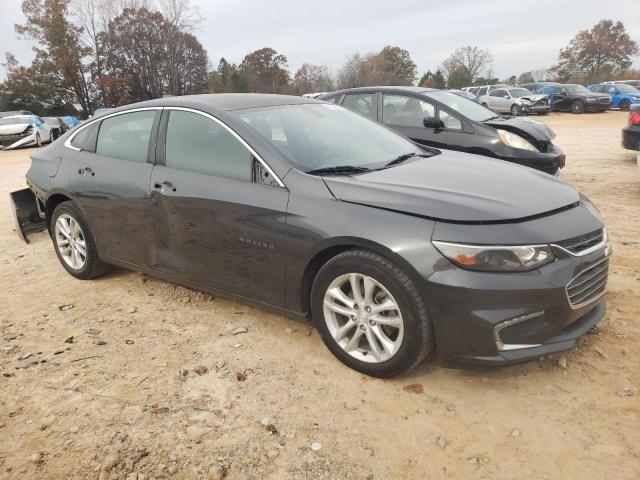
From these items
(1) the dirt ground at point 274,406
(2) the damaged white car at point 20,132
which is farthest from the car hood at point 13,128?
(1) the dirt ground at point 274,406

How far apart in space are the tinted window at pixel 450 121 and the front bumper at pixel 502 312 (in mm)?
4347

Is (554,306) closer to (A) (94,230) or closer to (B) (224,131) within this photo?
(B) (224,131)

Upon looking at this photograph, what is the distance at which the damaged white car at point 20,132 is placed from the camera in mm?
20516

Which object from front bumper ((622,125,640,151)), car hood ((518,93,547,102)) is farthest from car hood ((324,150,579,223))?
car hood ((518,93,547,102))

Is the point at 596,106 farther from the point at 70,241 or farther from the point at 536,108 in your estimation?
the point at 70,241

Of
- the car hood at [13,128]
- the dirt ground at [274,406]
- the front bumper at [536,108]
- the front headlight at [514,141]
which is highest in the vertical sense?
the front headlight at [514,141]

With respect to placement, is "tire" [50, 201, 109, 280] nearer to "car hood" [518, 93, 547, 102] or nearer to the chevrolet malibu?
the chevrolet malibu

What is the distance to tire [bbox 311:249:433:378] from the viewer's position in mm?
2627

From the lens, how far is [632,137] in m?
8.47

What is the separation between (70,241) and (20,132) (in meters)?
19.3

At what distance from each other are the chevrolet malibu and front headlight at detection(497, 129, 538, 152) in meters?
2.97

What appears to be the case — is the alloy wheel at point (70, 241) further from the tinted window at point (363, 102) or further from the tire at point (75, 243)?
the tinted window at point (363, 102)

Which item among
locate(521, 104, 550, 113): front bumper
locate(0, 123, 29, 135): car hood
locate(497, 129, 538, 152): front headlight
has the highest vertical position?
locate(497, 129, 538, 152): front headlight

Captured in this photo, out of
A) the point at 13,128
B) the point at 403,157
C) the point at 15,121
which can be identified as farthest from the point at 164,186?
the point at 15,121
